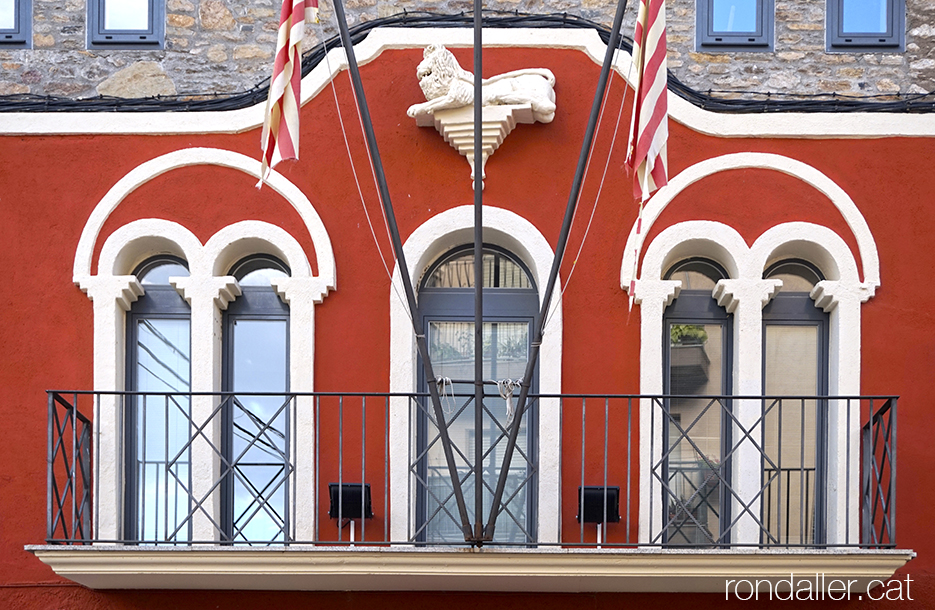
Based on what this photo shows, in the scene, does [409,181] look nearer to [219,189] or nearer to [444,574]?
[219,189]

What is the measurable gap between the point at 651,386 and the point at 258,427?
2.91 metres

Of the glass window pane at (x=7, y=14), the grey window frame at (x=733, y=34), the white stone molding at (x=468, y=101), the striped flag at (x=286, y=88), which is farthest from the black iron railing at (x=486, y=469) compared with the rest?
the glass window pane at (x=7, y=14)

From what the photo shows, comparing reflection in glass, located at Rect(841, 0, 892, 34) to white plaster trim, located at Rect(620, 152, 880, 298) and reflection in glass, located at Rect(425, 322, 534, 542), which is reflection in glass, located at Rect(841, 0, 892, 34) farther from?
reflection in glass, located at Rect(425, 322, 534, 542)

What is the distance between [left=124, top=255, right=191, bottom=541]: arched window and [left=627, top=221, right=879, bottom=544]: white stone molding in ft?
11.1

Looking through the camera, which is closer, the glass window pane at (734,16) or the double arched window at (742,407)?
the double arched window at (742,407)

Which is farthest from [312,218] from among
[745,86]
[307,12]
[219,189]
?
[745,86]

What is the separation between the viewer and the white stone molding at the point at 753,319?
369 inches

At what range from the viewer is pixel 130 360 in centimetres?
988

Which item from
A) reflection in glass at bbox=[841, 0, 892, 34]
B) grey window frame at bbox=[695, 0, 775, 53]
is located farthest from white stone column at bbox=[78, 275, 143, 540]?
reflection in glass at bbox=[841, 0, 892, 34]

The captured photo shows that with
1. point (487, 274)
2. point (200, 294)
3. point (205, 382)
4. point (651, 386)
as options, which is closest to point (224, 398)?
point (205, 382)

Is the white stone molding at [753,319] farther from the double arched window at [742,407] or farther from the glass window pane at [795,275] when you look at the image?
the glass window pane at [795,275]

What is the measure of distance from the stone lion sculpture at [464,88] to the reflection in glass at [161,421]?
2.51 m

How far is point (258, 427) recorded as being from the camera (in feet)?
32.0

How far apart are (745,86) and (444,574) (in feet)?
14.6
